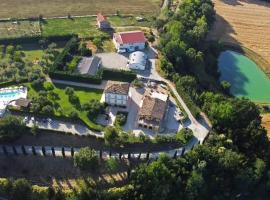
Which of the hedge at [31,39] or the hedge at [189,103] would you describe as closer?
the hedge at [189,103]

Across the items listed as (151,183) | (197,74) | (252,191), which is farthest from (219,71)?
(151,183)

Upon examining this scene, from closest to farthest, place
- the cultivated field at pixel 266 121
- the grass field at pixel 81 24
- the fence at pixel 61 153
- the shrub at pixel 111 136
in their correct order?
the shrub at pixel 111 136 → the fence at pixel 61 153 → the cultivated field at pixel 266 121 → the grass field at pixel 81 24

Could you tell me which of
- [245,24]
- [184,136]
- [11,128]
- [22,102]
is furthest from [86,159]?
[245,24]

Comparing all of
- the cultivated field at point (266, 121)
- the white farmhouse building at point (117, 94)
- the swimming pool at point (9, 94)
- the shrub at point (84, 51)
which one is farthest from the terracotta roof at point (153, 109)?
the cultivated field at point (266, 121)

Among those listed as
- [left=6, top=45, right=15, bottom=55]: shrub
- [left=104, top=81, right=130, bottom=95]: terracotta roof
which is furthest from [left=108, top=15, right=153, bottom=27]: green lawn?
[left=104, top=81, right=130, bottom=95]: terracotta roof

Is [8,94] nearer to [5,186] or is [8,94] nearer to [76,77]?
[76,77]

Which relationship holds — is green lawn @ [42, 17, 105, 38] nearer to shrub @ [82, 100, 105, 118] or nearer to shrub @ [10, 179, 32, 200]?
shrub @ [82, 100, 105, 118]

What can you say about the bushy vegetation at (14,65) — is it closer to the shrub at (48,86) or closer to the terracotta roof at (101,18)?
the shrub at (48,86)
